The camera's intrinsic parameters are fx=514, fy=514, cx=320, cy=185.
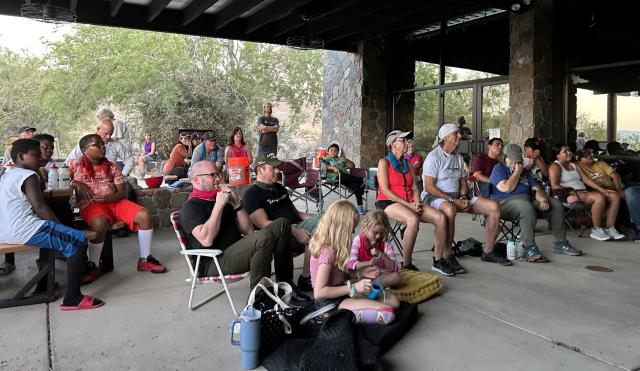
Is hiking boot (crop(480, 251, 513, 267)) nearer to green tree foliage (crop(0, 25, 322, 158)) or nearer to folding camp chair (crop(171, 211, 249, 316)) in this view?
folding camp chair (crop(171, 211, 249, 316))

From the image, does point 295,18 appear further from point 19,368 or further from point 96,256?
point 19,368

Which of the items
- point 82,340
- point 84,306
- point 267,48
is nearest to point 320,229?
point 82,340

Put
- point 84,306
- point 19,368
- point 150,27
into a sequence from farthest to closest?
1. point 150,27
2. point 84,306
3. point 19,368

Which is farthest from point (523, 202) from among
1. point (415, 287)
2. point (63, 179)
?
point (63, 179)

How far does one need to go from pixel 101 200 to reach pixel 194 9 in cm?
449

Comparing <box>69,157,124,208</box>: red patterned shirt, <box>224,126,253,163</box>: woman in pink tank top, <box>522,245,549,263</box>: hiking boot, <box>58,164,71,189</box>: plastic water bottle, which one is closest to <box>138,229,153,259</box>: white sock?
<box>69,157,124,208</box>: red patterned shirt

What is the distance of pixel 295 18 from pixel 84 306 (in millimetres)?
6647

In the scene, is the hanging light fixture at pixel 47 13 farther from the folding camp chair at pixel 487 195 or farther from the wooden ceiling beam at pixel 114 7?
the folding camp chair at pixel 487 195

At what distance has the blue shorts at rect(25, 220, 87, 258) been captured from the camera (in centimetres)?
331

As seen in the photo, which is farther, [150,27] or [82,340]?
[150,27]

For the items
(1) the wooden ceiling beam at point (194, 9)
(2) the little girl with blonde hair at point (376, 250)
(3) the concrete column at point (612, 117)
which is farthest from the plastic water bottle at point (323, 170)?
(2) the little girl with blonde hair at point (376, 250)

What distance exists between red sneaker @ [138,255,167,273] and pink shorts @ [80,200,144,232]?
30cm

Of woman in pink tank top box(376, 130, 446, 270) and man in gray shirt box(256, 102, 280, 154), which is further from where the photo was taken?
man in gray shirt box(256, 102, 280, 154)

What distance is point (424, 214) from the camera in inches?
167
